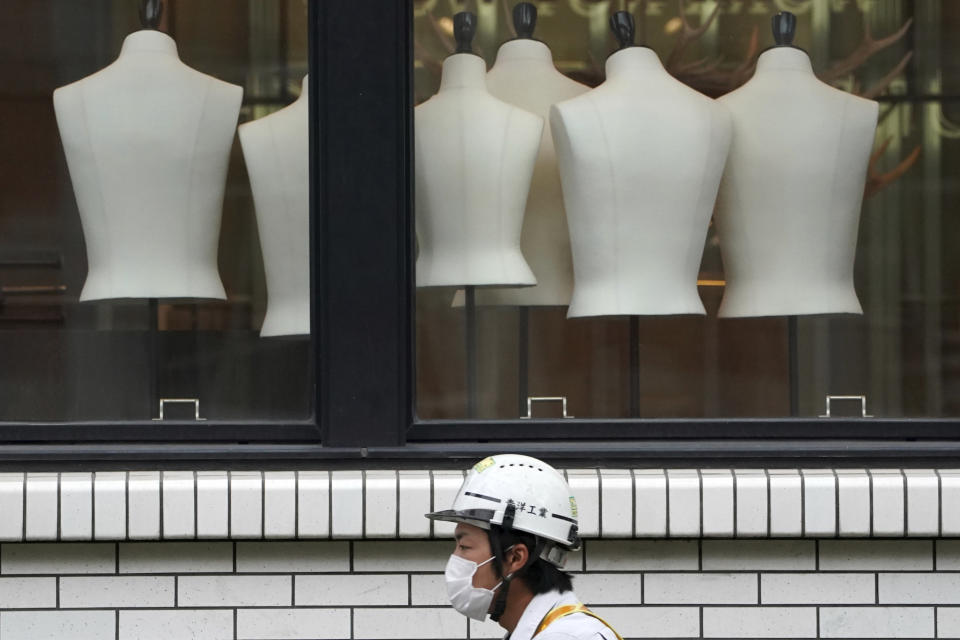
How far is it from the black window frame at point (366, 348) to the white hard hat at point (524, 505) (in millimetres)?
1819

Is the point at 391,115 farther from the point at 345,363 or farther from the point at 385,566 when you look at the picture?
the point at 385,566

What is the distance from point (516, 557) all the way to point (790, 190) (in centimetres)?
255

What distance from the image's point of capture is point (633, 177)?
4.95 m

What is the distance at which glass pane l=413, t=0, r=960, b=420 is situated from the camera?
496 centimetres

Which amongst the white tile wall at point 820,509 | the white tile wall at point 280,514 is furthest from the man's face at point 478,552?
the white tile wall at point 820,509

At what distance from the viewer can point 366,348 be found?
475cm

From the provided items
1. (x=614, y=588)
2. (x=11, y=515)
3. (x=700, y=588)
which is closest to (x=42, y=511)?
(x=11, y=515)

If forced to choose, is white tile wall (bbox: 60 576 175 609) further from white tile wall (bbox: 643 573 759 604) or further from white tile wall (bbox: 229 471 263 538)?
white tile wall (bbox: 643 573 759 604)

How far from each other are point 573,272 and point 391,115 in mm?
820

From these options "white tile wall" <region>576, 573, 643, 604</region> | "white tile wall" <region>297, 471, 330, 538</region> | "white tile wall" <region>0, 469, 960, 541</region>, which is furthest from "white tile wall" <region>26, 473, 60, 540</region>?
"white tile wall" <region>576, 573, 643, 604</region>

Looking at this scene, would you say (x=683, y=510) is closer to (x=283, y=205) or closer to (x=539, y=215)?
(x=539, y=215)

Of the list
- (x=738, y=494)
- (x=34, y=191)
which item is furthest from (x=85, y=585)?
(x=738, y=494)

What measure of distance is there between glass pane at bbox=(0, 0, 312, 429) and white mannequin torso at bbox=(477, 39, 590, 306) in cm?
69

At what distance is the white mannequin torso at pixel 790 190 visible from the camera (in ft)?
16.5
